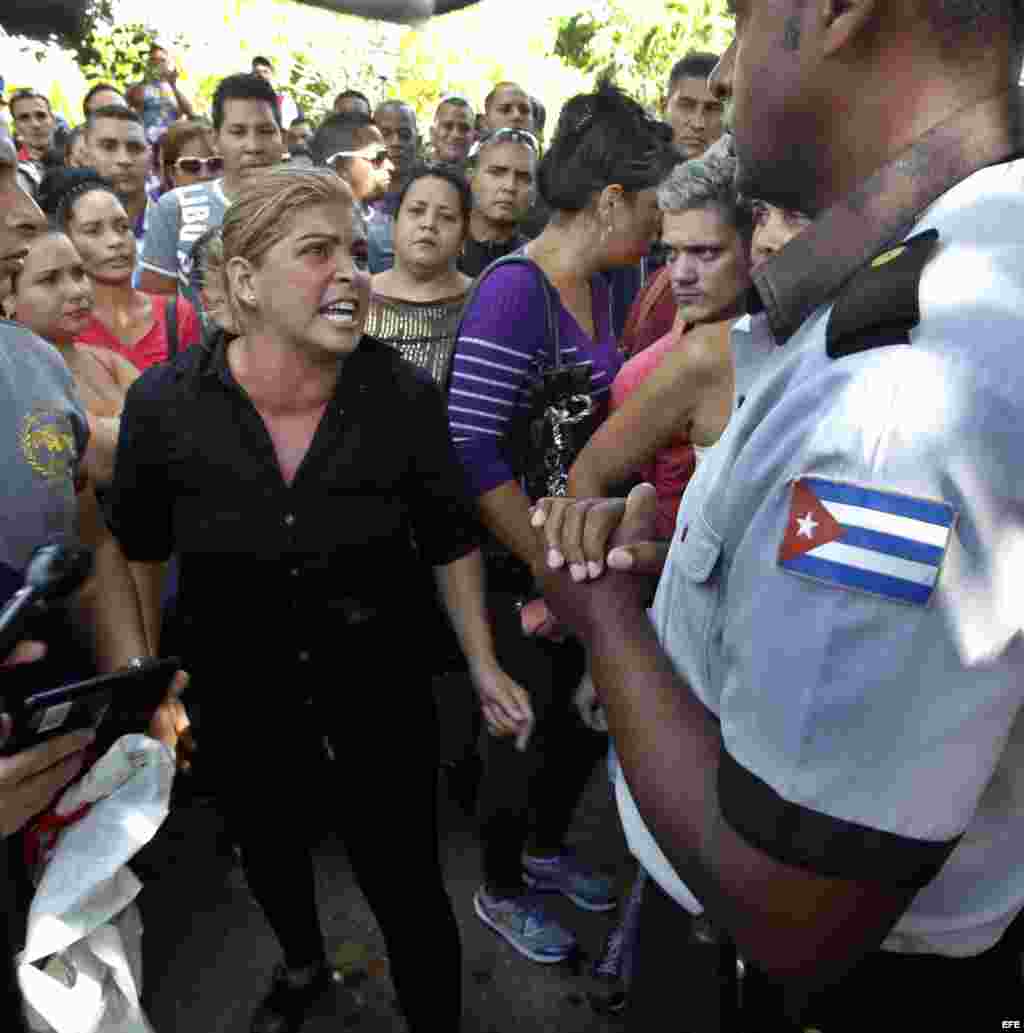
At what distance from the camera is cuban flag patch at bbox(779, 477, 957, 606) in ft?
2.26

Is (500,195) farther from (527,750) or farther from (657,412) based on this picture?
(527,750)

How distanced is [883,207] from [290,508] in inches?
55.3

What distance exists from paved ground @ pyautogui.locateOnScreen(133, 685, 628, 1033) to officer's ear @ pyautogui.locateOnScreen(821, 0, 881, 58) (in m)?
1.97

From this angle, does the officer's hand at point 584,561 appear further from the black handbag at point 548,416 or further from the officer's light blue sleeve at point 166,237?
the officer's light blue sleeve at point 166,237

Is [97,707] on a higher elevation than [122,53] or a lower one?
lower

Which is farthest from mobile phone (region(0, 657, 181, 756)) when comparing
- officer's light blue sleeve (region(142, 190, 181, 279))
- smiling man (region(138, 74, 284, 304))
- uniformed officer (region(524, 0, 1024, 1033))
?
officer's light blue sleeve (region(142, 190, 181, 279))

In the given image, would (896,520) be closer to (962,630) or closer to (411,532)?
(962,630)

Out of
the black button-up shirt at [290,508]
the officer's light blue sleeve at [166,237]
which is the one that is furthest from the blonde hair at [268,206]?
the officer's light blue sleeve at [166,237]

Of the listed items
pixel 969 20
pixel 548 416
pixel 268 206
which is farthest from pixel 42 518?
pixel 969 20

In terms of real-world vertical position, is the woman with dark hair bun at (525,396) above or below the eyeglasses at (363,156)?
below

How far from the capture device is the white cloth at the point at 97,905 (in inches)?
55.2

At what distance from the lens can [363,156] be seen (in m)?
5.13

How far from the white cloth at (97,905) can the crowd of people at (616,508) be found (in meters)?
0.09

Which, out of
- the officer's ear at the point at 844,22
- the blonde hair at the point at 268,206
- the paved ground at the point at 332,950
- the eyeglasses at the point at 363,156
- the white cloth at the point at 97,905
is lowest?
the paved ground at the point at 332,950
